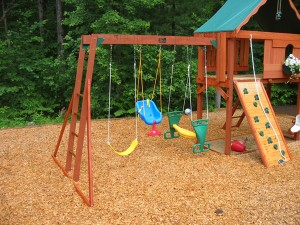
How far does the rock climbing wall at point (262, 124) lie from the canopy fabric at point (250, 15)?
1.23 meters

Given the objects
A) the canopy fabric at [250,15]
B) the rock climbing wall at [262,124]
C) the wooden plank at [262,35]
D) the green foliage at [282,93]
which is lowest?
the green foliage at [282,93]

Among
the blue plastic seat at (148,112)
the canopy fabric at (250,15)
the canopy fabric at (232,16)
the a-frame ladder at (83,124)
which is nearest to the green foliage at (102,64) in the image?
the canopy fabric at (250,15)

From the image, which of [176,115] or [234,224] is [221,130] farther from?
[234,224]

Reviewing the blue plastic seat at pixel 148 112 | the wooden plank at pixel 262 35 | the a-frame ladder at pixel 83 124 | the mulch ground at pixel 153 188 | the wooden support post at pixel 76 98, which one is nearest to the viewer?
the mulch ground at pixel 153 188

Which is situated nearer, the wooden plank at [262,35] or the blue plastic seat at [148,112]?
the blue plastic seat at [148,112]

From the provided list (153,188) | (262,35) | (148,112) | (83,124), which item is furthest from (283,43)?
(83,124)

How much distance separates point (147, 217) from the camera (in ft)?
13.5

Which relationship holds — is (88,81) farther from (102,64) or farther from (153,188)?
(102,64)

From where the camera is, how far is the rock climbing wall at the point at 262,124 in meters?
6.17

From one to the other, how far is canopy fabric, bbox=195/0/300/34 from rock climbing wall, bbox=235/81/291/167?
123cm

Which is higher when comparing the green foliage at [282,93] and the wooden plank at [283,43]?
the wooden plank at [283,43]

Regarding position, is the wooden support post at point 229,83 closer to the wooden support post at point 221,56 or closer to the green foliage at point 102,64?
the wooden support post at point 221,56

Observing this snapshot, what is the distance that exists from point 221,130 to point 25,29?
876 cm

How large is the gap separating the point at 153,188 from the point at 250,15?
3.86 meters
